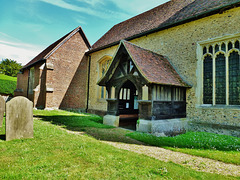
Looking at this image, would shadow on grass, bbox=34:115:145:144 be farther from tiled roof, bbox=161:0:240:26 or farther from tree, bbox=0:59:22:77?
tree, bbox=0:59:22:77

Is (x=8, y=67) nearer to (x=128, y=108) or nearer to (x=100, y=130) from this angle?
(x=128, y=108)

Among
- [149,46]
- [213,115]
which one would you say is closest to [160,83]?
[213,115]

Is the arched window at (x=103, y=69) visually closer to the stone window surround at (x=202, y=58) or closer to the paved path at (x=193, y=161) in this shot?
the stone window surround at (x=202, y=58)

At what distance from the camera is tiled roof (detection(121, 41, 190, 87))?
25.0ft

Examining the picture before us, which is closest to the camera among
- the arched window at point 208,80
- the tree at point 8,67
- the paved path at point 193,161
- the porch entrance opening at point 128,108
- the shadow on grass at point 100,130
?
the paved path at point 193,161

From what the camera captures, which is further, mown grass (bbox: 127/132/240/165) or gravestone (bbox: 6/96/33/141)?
gravestone (bbox: 6/96/33/141)

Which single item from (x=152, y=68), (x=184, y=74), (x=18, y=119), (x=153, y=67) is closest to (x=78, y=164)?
(x=18, y=119)

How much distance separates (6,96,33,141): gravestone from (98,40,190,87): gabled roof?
4.70m

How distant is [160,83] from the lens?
7461 millimetres

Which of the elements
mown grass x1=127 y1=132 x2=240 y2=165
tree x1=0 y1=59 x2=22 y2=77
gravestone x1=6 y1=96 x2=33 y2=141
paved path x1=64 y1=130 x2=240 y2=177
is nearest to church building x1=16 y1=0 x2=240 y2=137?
mown grass x1=127 y1=132 x2=240 y2=165

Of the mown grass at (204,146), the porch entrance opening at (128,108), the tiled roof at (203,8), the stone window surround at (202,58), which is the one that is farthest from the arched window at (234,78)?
the porch entrance opening at (128,108)

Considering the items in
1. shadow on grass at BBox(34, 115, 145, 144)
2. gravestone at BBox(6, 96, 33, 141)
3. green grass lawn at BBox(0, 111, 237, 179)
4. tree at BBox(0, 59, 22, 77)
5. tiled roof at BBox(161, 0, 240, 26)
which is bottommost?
shadow on grass at BBox(34, 115, 145, 144)

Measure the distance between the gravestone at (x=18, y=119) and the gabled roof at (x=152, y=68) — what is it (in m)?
4.70

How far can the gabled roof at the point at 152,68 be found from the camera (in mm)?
7621
